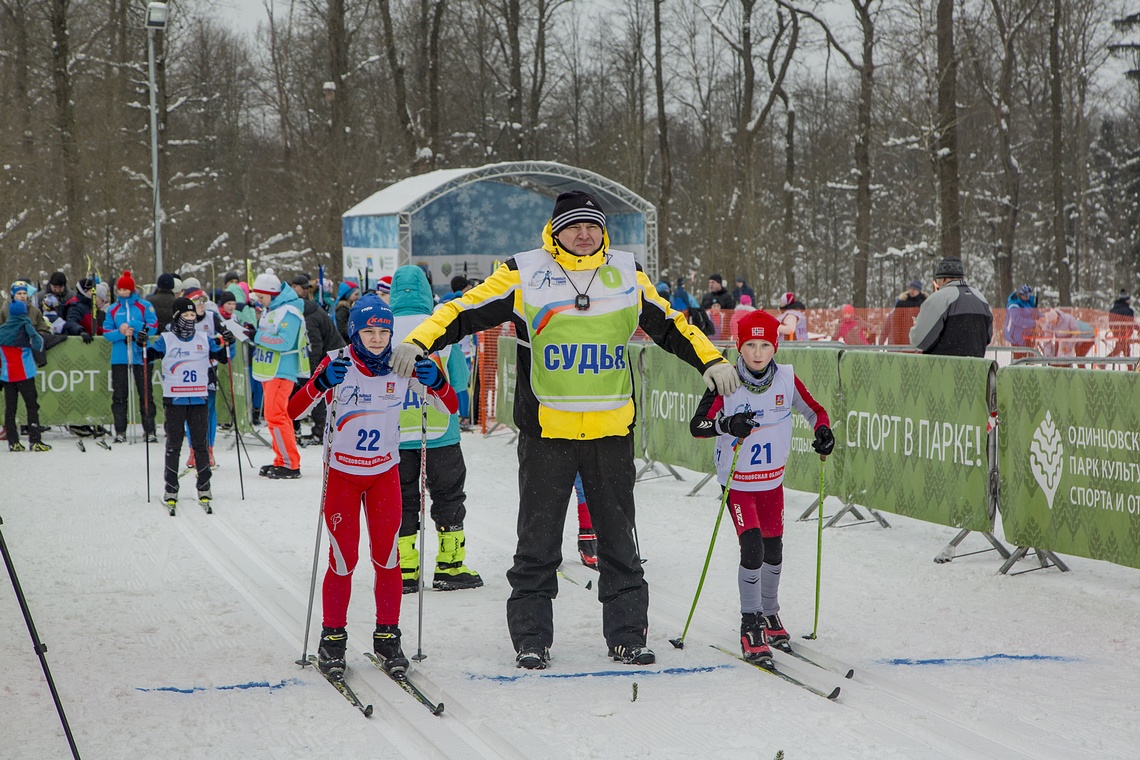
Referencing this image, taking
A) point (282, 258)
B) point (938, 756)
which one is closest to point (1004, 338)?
point (938, 756)

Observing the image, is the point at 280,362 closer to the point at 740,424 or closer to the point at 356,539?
the point at 356,539

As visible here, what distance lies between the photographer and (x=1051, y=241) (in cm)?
5153

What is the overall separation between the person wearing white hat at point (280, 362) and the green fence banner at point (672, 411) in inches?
143

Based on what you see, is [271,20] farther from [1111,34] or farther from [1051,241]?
[1051,241]

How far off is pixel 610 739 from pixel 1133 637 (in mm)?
3176

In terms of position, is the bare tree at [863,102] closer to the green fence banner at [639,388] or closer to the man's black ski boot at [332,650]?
the green fence banner at [639,388]

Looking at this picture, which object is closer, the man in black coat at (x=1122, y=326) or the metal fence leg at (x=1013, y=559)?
the metal fence leg at (x=1013, y=559)

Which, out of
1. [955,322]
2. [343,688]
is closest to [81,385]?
[955,322]

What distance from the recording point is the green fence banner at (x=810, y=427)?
9.27 metres

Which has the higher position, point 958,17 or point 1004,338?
point 958,17

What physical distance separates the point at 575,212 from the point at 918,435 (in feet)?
12.6

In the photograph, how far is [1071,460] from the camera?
7.12 meters

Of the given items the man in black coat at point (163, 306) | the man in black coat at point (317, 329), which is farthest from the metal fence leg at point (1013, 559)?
the man in black coat at point (163, 306)

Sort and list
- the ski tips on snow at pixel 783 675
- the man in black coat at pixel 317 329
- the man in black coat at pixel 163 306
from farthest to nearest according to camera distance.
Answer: the man in black coat at pixel 163 306
the man in black coat at pixel 317 329
the ski tips on snow at pixel 783 675
